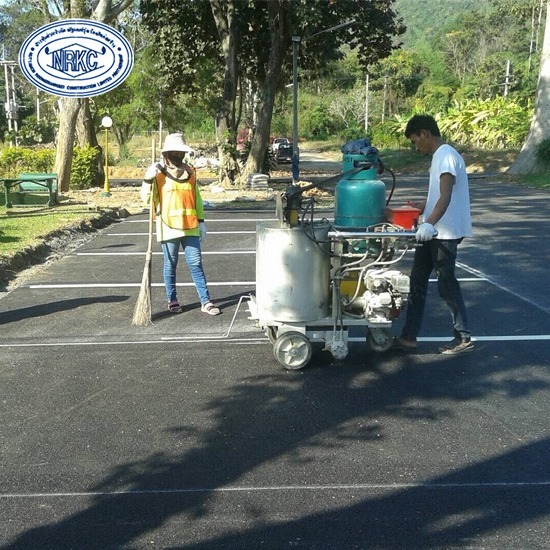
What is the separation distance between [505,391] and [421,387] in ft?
1.91

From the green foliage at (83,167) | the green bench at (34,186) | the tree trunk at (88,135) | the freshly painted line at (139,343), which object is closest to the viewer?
the freshly painted line at (139,343)

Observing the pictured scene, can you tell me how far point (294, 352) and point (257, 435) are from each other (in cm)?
124

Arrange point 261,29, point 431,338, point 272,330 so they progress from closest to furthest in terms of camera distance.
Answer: point 272,330
point 431,338
point 261,29

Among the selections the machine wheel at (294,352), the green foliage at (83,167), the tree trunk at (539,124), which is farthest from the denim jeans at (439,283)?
the tree trunk at (539,124)

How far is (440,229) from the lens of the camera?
596 cm

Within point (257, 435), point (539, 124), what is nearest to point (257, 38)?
point (539, 124)

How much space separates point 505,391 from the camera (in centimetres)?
538

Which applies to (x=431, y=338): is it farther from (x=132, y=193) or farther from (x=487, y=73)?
(x=487, y=73)

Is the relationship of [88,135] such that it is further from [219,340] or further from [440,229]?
[440,229]

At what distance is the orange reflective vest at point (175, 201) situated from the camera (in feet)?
24.1

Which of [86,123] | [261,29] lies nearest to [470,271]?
[86,123]

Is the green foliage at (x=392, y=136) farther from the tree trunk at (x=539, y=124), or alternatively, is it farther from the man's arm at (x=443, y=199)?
the man's arm at (x=443, y=199)

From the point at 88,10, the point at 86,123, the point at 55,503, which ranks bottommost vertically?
the point at 55,503

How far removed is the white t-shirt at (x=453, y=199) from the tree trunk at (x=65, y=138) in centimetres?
1525
